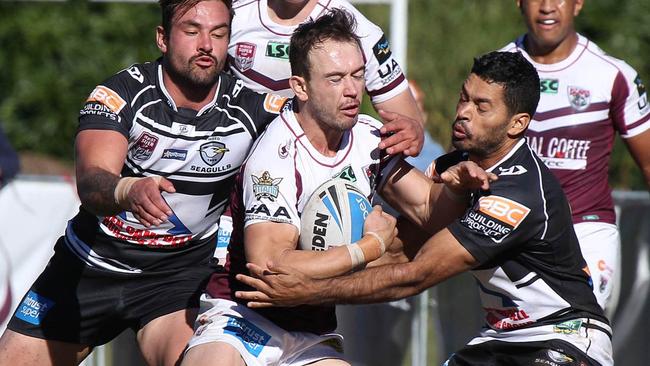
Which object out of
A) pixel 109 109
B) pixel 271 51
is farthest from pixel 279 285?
pixel 271 51

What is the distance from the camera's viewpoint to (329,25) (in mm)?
5906

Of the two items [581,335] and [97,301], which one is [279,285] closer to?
[97,301]

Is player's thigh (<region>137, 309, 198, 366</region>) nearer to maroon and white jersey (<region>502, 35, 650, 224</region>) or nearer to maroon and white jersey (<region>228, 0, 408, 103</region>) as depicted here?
maroon and white jersey (<region>228, 0, 408, 103</region>)

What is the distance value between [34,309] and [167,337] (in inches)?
33.0

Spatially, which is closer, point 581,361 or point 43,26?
point 581,361

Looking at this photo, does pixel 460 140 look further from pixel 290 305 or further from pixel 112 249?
pixel 112 249

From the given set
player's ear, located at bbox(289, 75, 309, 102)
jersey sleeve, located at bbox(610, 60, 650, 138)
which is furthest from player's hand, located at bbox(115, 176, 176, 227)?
jersey sleeve, located at bbox(610, 60, 650, 138)

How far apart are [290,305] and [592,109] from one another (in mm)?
3142

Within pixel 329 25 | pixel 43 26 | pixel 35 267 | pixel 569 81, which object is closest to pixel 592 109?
pixel 569 81

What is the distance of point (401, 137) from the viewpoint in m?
5.96

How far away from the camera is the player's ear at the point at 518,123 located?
19.4ft

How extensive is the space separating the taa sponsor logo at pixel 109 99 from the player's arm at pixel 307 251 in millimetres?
1027

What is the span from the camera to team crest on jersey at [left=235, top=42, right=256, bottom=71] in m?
6.88

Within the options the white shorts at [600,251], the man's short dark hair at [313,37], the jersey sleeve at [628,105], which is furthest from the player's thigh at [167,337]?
the jersey sleeve at [628,105]
